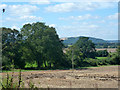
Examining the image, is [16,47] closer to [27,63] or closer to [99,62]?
[27,63]

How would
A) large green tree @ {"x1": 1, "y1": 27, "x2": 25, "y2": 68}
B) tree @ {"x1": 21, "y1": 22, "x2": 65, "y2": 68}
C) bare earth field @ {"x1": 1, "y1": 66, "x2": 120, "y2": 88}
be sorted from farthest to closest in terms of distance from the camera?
tree @ {"x1": 21, "y1": 22, "x2": 65, "y2": 68} → large green tree @ {"x1": 1, "y1": 27, "x2": 25, "y2": 68} → bare earth field @ {"x1": 1, "y1": 66, "x2": 120, "y2": 88}

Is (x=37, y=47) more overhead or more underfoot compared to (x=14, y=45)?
more underfoot

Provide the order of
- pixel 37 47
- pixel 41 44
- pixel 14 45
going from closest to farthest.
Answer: pixel 14 45
pixel 37 47
pixel 41 44

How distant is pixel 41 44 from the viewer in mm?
25125

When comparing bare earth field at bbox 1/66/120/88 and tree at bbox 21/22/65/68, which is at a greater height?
tree at bbox 21/22/65/68

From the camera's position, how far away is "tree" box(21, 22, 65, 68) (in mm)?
24797

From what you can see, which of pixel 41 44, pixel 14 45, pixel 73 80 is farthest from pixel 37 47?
pixel 73 80

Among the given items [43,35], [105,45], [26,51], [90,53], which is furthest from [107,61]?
[105,45]

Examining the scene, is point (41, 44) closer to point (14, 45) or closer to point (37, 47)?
point (37, 47)

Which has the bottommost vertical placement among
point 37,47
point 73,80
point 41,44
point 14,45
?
point 73,80

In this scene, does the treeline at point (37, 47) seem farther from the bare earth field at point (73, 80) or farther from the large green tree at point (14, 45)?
the bare earth field at point (73, 80)

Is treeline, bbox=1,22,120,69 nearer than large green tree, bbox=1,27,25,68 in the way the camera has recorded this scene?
No

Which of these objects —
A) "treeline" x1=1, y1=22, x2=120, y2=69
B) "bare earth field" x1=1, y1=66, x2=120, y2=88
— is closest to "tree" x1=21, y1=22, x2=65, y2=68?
"treeline" x1=1, y1=22, x2=120, y2=69

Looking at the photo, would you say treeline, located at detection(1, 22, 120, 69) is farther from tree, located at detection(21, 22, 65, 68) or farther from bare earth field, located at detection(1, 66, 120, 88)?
bare earth field, located at detection(1, 66, 120, 88)
